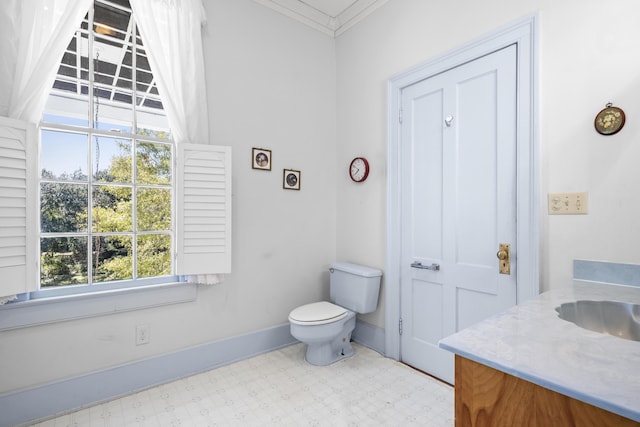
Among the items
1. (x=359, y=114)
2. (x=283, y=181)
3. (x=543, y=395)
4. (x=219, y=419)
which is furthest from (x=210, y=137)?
(x=543, y=395)

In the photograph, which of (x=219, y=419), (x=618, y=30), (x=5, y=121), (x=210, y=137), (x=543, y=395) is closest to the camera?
(x=543, y=395)

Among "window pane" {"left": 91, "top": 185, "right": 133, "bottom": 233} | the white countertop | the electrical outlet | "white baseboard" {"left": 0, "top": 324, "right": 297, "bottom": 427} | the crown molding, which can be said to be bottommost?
"white baseboard" {"left": 0, "top": 324, "right": 297, "bottom": 427}

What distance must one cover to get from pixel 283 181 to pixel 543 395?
227 cm

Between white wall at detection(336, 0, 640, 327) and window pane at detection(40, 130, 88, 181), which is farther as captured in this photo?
window pane at detection(40, 130, 88, 181)

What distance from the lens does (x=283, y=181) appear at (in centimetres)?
267

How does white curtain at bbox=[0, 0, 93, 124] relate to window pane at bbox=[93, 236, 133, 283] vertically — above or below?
above

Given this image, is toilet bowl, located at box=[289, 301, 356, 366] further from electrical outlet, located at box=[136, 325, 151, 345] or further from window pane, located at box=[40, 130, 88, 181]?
window pane, located at box=[40, 130, 88, 181]

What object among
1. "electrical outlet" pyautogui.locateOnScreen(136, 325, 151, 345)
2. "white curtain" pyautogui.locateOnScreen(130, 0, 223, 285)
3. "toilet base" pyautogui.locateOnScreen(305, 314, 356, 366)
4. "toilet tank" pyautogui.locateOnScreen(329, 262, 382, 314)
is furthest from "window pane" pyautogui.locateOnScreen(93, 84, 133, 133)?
"toilet base" pyautogui.locateOnScreen(305, 314, 356, 366)

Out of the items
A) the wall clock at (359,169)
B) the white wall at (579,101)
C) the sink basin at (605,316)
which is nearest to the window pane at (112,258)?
the wall clock at (359,169)

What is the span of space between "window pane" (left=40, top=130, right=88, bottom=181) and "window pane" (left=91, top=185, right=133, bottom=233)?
138 mm

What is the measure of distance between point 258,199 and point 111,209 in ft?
3.33

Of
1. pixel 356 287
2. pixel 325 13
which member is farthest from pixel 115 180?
pixel 325 13

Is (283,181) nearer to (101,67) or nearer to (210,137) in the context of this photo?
(210,137)

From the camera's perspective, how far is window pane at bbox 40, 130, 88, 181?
1808 mm
